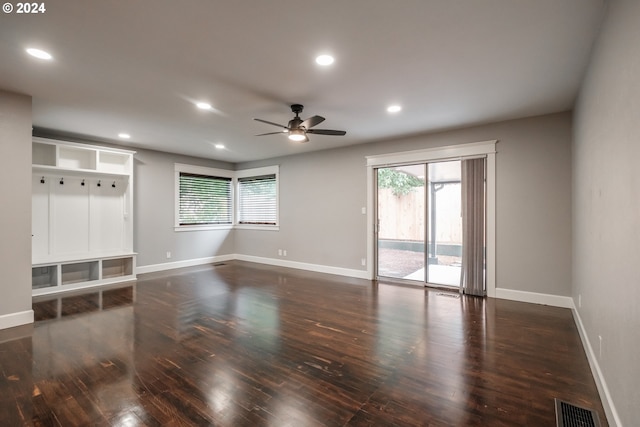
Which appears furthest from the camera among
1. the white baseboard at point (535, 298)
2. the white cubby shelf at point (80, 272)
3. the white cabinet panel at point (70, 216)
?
the white cabinet panel at point (70, 216)

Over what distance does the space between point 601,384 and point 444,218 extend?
3514 mm

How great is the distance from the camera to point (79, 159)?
5535mm

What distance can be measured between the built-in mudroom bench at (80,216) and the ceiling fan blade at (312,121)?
407 centimetres

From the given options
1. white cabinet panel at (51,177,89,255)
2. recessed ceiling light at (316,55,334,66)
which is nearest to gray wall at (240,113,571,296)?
recessed ceiling light at (316,55,334,66)

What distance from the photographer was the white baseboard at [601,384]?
1790 millimetres

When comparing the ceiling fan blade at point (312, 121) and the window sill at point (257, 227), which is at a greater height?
the ceiling fan blade at point (312, 121)

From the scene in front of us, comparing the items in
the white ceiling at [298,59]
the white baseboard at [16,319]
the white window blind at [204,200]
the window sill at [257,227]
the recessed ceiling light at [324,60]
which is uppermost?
the recessed ceiling light at [324,60]

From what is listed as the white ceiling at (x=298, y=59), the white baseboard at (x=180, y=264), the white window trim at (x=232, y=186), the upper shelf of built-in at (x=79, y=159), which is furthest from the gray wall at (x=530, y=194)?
the upper shelf of built-in at (x=79, y=159)

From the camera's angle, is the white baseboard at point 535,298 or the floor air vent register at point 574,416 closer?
the floor air vent register at point 574,416

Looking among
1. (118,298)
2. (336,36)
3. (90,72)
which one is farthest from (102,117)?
(336,36)

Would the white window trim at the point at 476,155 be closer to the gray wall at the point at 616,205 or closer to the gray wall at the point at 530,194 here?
the gray wall at the point at 530,194

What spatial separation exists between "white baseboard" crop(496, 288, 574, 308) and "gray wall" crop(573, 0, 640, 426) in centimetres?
155

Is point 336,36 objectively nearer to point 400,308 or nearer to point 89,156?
point 400,308

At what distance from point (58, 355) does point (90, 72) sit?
271 centimetres
